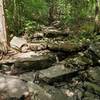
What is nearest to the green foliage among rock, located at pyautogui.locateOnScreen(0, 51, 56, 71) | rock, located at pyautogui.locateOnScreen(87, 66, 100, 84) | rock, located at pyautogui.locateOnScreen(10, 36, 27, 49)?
rock, located at pyautogui.locateOnScreen(10, 36, 27, 49)

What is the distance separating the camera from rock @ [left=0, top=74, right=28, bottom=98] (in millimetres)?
5255

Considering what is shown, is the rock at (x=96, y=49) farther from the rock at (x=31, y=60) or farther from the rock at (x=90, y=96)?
the rock at (x=90, y=96)

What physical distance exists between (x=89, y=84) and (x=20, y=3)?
660cm

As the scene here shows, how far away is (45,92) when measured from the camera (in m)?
5.62

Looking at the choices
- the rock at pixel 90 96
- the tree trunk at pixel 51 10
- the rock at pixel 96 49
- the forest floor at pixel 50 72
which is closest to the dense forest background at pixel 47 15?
the tree trunk at pixel 51 10

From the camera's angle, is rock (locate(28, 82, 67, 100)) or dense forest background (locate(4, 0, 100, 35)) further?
dense forest background (locate(4, 0, 100, 35))

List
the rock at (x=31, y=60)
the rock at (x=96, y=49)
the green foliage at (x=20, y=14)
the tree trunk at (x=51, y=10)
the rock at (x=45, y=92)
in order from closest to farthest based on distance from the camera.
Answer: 1. the rock at (x=45, y=92)
2. the rock at (x=31, y=60)
3. the rock at (x=96, y=49)
4. the green foliage at (x=20, y=14)
5. the tree trunk at (x=51, y=10)

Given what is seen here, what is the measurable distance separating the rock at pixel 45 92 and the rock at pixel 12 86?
0.70 feet

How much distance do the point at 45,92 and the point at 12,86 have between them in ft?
2.80

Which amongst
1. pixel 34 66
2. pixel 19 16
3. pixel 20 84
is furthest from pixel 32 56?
pixel 19 16

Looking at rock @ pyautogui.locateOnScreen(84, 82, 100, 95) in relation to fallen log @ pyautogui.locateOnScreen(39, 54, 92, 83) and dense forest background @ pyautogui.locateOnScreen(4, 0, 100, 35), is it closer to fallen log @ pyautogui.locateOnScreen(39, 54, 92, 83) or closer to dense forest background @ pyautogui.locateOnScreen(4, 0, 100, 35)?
fallen log @ pyautogui.locateOnScreen(39, 54, 92, 83)

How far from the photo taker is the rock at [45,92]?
541 cm

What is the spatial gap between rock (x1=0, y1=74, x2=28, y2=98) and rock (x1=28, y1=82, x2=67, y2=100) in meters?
0.21

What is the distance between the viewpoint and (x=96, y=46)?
7.44m
